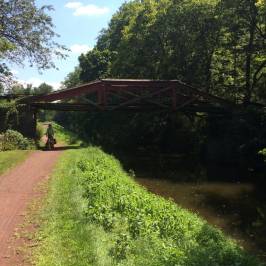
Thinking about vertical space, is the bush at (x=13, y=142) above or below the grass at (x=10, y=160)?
above

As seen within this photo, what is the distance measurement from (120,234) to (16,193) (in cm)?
598

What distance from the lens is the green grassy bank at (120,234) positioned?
916cm

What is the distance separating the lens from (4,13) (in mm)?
27000

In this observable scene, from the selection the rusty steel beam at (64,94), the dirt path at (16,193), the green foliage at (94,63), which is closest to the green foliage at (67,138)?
the rusty steel beam at (64,94)

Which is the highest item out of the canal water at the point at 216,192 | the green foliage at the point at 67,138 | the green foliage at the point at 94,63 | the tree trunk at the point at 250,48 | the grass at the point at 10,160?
the green foliage at the point at 94,63

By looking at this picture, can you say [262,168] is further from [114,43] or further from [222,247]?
[114,43]

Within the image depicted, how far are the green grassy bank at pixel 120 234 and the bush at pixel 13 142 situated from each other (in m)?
16.2

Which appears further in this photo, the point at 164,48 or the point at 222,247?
the point at 164,48

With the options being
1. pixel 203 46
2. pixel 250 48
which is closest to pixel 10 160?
pixel 250 48

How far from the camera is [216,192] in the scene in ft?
73.8

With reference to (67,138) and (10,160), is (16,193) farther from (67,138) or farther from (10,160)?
(67,138)

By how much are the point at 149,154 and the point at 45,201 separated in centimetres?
2932

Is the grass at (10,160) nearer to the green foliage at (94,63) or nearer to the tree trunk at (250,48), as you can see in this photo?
the tree trunk at (250,48)

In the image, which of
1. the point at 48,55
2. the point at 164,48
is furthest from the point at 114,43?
the point at 48,55
